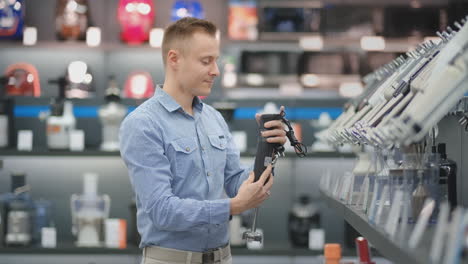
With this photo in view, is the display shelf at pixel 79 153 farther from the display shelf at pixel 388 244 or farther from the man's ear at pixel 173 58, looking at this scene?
the display shelf at pixel 388 244

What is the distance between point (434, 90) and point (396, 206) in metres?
0.31

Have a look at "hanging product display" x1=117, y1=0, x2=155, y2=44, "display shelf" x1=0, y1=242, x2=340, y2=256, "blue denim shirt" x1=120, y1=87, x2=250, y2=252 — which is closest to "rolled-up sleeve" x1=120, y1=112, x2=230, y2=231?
"blue denim shirt" x1=120, y1=87, x2=250, y2=252

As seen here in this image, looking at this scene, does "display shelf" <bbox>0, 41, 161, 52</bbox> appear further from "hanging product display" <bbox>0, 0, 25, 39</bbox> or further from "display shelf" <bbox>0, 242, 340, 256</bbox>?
"display shelf" <bbox>0, 242, 340, 256</bbox>

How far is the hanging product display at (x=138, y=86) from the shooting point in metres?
5.54

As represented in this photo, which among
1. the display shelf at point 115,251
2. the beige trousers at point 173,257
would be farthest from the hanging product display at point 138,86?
the beige trousers at point 173,257

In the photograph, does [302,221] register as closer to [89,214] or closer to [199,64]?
[89,214]

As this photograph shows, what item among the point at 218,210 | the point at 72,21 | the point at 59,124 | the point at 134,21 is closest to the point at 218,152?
the point at 218,210

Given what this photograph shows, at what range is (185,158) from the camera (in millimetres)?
2422

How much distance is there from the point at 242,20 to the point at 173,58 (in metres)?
3.39

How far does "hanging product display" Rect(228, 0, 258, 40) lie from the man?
3.25m

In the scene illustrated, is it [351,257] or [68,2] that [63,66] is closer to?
[68,2]

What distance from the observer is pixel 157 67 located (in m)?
6.15

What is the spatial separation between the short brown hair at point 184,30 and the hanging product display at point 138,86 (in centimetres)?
301

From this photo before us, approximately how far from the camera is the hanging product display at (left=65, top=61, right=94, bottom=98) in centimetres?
554
